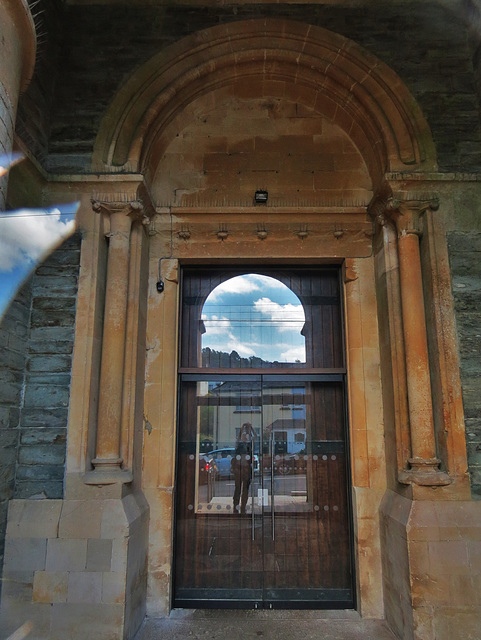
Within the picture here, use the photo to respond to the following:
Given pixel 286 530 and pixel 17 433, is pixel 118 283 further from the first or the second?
pixel 286 530

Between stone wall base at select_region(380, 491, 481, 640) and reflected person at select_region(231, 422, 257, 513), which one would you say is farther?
reflected person at select_region(231, 422, 257, 513)

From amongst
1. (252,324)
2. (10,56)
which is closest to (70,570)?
(252,324)

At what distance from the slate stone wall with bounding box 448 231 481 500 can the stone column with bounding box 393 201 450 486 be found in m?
0.28

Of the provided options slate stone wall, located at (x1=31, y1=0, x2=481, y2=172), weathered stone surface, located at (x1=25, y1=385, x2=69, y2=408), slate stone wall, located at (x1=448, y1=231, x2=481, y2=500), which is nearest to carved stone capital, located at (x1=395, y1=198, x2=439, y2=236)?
slate stone wall, located at (x1=448, y1=231, x2=481, y2=500)

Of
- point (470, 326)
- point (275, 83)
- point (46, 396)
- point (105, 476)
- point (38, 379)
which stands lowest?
point (105, 476)

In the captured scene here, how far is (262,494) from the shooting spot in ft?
14.8

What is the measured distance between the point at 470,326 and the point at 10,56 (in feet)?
12.2

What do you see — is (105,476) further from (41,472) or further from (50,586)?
(50,586)

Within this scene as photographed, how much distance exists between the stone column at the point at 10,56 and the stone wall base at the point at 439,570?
3509 millimetres

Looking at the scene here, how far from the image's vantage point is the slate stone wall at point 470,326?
3.79 m

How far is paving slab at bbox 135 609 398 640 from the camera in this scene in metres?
3.78

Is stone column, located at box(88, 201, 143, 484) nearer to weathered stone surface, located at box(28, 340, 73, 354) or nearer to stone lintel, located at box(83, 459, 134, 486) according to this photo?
stone lintel, located at box(83, 459, 134, 486)

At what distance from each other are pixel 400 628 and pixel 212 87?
510 cm

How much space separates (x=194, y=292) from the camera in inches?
195
